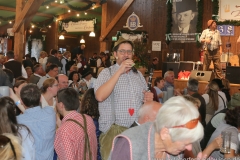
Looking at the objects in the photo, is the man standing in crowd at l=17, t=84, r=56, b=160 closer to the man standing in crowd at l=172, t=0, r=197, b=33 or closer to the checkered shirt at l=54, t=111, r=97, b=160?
the checkered shirt at l=54, t=111, r=97, b=160

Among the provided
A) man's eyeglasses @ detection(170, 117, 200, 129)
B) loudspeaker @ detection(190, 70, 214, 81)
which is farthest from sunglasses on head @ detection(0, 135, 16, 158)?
loudspeaker @ detection(190, 70, 214, 81)

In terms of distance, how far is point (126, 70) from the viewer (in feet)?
8.15

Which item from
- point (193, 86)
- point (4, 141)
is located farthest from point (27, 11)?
point (4, 141)

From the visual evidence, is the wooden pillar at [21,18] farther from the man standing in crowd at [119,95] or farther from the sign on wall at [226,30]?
the man standing in crowd at [119,95]

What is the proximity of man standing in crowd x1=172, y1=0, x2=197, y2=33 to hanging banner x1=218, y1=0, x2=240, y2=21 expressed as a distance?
1.03m

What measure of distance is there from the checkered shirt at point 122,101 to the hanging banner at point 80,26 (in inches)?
477

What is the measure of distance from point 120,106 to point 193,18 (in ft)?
32.0

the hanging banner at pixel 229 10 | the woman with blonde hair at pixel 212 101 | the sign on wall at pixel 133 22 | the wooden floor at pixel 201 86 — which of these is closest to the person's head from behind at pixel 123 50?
the woman with blonde hair at pixel 212 101

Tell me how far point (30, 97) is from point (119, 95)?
0.76m

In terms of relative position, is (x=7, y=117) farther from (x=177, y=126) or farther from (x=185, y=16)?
(x=185, y=16)

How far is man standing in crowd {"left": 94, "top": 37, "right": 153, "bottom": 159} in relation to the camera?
2510mm

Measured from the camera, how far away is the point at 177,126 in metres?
1.48

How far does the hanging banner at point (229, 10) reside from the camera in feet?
34.6

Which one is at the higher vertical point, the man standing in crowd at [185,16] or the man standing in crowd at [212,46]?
the man standing in crowd at [185,16]
